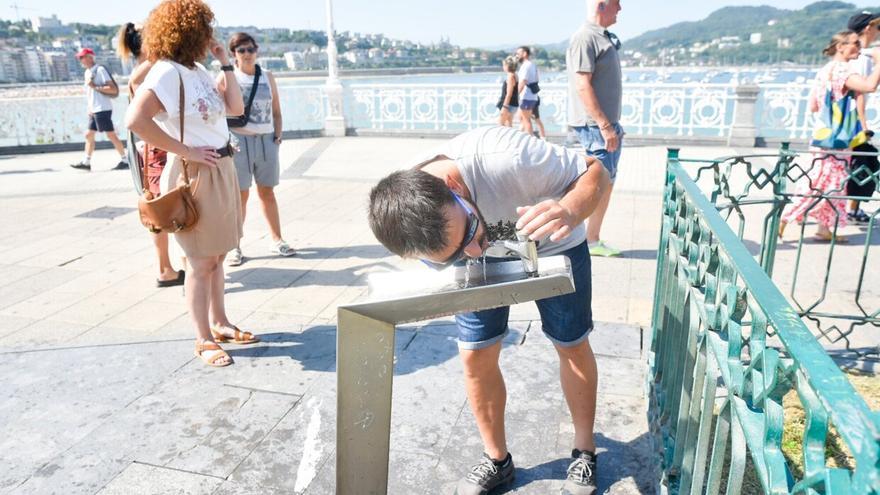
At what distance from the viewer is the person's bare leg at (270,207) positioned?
5.28m

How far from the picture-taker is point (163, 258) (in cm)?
481

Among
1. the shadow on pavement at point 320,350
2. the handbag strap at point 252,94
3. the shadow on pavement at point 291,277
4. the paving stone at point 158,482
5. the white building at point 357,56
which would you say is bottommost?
the paving stone at point 158,482

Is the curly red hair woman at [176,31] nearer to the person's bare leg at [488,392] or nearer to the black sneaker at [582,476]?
the person's bare leg at [488,392]

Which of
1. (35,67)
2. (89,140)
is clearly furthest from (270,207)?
(35,67)

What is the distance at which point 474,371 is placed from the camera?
7.61 ft

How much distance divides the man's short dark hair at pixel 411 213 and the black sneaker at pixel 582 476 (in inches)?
51.7

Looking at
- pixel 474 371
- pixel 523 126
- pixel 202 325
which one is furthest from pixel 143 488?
pixel 523 126

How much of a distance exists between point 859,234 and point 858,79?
1.54m

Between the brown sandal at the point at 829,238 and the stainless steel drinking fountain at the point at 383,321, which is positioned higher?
the stainless steel drinking fountain at the point at 383,321

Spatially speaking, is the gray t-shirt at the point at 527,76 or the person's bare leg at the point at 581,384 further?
the gray t-shirt at the point at 527,76

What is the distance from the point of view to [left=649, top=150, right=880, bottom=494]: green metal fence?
0.89m

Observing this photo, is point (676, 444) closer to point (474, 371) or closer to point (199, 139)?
point (474, 371)

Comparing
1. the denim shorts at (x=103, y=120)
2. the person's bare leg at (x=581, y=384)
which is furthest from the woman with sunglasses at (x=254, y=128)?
the denim shorts at (x=103, y=120)

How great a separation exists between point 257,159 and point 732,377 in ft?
14.6
